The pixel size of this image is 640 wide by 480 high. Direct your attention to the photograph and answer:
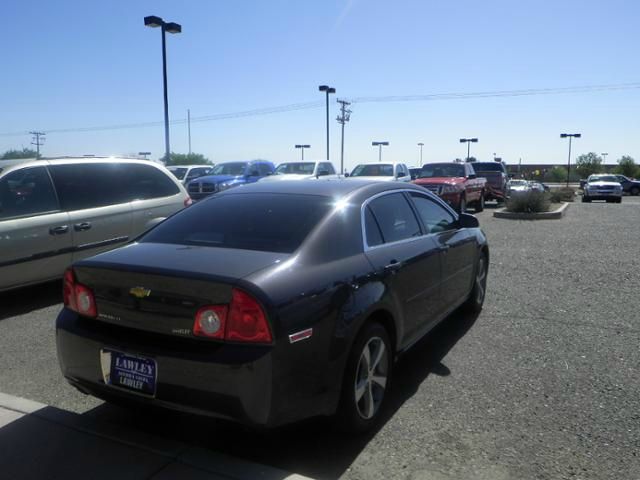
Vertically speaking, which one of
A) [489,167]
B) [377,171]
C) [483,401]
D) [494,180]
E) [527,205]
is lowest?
[483,401]

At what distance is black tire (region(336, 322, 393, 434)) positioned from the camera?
314cm

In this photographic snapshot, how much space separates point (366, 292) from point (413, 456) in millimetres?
966

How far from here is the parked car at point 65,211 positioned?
5.98 metres

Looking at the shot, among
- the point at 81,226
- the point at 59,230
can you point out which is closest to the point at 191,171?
the point at 81,226

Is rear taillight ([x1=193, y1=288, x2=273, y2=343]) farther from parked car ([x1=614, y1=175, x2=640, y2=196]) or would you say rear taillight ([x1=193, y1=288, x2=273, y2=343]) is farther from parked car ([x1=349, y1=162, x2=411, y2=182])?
parked car ([x1=614, y1=175, x2=640, y2=196])

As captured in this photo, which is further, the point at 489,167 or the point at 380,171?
the point at 489,167

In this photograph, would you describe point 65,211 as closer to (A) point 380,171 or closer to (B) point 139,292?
(B) point 139,292

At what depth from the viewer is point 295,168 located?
19391 millimetres

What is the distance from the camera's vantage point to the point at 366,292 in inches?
130

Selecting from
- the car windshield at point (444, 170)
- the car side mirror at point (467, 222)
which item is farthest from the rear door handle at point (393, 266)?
the car windshield at point (444, 170)

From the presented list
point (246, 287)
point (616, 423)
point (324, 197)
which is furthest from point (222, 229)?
point (616, 423)

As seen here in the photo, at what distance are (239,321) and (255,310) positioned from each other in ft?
0.32

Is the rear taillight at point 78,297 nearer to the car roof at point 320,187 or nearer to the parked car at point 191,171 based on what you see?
the car roof at point 320,187

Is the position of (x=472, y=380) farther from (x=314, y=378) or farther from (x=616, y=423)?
(x=314, y=378)
